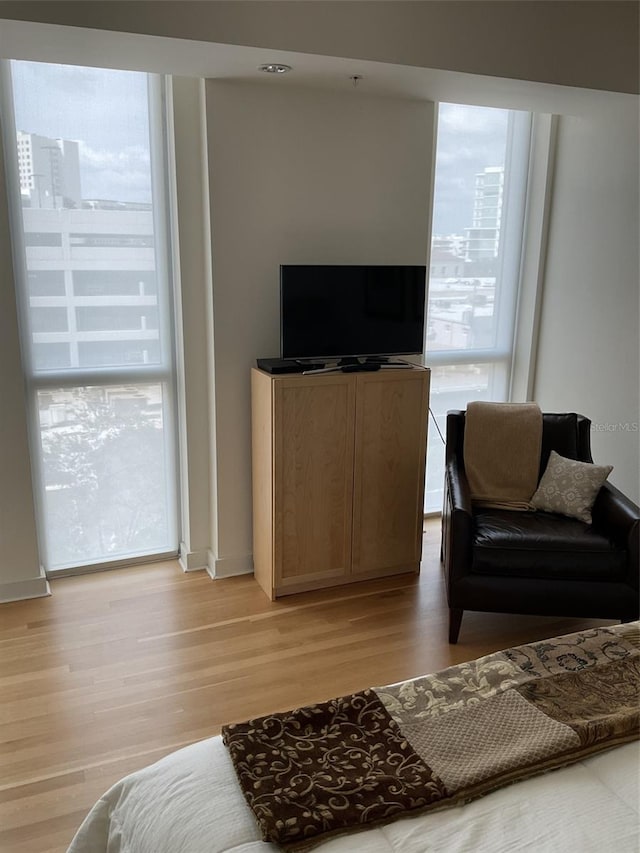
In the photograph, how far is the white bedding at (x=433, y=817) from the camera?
1.21 meters

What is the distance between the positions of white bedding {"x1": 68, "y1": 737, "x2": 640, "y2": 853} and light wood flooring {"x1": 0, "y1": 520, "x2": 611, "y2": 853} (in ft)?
2.81

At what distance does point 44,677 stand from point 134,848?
63.0 inches

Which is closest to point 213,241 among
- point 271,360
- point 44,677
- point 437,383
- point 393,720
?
point 271,360

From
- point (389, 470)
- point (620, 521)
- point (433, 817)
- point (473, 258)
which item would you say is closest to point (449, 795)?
point (433, 817)

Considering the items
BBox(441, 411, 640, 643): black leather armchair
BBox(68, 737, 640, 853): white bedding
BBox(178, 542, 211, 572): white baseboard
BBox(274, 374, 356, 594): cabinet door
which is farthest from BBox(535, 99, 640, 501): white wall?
BBox(68, 737, 640, 853): white bedding

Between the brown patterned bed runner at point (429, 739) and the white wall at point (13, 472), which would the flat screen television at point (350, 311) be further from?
the brown patterned bed runner at point (429, 739)

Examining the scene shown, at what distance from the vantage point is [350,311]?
11.2 feet

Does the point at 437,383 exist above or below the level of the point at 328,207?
below

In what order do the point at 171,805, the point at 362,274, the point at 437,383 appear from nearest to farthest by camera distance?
1. the point at 171,805
2. the point at 362,274
3. the point at 437,383

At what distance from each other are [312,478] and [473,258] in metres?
1.77

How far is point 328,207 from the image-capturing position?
3486mm

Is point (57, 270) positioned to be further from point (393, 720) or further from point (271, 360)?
point (393, 720)

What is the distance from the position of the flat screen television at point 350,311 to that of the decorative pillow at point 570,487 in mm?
911

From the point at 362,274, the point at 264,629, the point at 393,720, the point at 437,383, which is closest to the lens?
the point at 393,720
